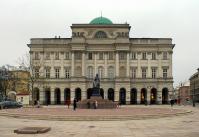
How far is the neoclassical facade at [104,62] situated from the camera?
4355 inches

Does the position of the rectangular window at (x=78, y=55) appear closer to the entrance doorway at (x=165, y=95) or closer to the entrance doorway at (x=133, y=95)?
the entrance doorway at (x=133, y=95)

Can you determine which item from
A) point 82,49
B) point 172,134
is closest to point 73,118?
point 172,134

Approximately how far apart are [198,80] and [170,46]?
46.2 m

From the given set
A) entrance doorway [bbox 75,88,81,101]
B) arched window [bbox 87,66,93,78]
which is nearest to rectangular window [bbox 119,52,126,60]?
arched window [bbox 87,66,93,78]

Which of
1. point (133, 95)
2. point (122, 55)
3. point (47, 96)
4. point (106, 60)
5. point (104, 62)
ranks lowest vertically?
point (47, 96)

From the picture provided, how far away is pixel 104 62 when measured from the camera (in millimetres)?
111812

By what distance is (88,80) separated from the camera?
111000 mm

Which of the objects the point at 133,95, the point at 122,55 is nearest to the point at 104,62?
the point at 122,55

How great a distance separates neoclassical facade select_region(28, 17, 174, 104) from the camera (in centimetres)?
11062

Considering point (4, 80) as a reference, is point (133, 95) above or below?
below

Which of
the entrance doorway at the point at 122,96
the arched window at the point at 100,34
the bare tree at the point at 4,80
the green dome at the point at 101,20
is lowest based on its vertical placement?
the entrance doorway at the point at 122,96

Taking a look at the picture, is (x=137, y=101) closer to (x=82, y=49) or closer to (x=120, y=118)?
(x=82, y=49)

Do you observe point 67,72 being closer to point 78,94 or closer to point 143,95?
point 78,94

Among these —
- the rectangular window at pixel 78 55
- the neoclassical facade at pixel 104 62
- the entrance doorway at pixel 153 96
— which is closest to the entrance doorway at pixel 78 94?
the neoclassical facade at pixel 104 62
